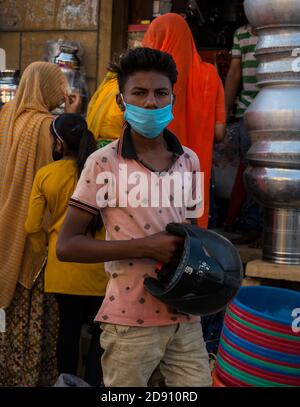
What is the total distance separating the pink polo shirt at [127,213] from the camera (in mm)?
2051

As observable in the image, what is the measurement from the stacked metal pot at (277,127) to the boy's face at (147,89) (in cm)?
95

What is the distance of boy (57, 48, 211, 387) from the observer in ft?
6.70

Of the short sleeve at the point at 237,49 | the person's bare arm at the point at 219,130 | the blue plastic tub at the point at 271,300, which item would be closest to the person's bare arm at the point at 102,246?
the blue plastic tub at the point at 271,300

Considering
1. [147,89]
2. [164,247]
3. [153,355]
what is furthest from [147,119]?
[153,355]

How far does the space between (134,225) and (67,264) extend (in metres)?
1.40

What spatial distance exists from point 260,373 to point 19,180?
185 centimetres

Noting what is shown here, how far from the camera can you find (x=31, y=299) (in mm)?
3771

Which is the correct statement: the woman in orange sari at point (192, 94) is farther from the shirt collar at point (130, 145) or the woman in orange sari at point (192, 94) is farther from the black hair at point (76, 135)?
the shirt collar at point (130, 145)

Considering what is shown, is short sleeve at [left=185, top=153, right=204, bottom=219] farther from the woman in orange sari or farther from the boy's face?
the woman in orange sari

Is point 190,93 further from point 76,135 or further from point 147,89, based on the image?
point 147,89

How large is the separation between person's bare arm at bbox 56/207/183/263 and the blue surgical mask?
1.08 ft

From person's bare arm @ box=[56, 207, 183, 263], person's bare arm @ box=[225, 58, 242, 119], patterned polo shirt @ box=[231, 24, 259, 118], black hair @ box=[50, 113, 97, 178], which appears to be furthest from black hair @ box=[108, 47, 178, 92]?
person's bare arm @ box=[225, 58, 242, 119]

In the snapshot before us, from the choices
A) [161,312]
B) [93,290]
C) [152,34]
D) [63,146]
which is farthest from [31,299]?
[161,312]

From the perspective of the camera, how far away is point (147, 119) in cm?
210
